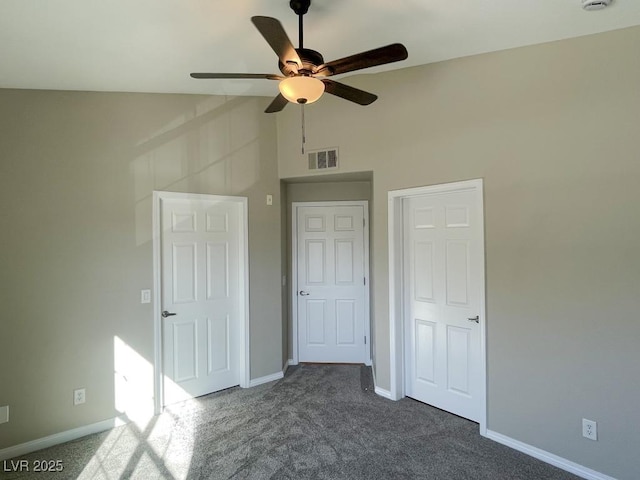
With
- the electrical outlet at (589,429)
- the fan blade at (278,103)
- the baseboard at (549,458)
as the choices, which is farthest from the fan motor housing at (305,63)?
the baseboard at (549,458)

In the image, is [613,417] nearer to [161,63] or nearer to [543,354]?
[543,354]

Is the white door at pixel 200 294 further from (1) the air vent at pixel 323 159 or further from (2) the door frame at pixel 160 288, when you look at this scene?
(1) the air vent at pixel 323 159

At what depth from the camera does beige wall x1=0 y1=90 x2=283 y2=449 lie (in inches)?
101

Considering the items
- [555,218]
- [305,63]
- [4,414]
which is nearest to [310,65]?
[305,63]

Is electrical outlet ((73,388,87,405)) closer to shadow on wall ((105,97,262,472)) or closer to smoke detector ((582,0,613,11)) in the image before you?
shadow on wall ((105,97,262,472))

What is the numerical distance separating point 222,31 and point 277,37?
1023mm

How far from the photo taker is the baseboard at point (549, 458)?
2178 mm

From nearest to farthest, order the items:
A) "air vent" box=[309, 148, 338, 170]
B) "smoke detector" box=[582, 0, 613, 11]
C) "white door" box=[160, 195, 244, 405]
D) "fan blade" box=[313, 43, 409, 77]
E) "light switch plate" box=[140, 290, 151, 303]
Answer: "fan blade" box=[313, 43, 409, 77] → "smoke detector" box=[582, 0, 613, 11] → "light switch plate" box=[140, 290, 151, 303] → "white door" box=[160, 195, 244, 405] → "air vent" box=[309, 148, 338, 170]

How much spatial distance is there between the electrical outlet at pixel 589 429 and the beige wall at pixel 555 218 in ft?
0.10

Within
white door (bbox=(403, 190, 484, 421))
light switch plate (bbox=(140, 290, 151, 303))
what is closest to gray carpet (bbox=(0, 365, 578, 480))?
white door (bbox=(403, 190, 484, 421))

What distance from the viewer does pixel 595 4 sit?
1.90m

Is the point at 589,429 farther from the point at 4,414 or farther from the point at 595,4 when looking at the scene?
the point at 4,414

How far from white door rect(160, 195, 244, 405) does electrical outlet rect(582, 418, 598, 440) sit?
3.01 meters

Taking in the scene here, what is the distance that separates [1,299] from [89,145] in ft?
4.51
